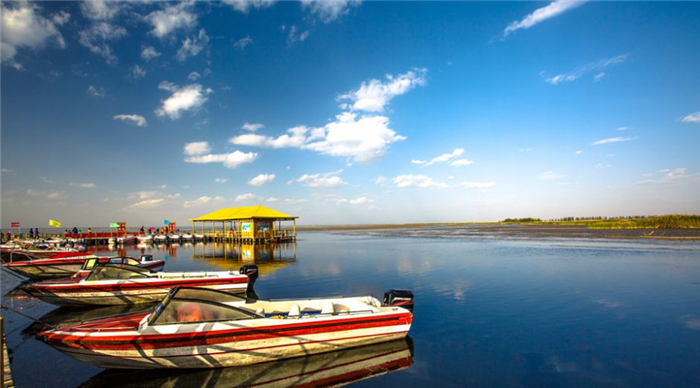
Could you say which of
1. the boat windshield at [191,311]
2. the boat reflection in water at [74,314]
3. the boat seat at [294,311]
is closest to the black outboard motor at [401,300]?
the boat seat at [294,311]

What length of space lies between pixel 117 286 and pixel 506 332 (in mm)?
14202

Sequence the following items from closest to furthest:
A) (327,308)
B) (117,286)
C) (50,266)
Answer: (327,308), (117,286), (50,266)

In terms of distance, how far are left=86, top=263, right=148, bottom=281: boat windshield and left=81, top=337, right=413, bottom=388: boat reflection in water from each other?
239 inches

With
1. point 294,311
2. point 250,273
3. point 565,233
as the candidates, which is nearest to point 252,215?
point 250,273

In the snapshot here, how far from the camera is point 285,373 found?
287 inches

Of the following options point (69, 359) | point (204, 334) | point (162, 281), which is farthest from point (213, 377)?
point (162, 281)

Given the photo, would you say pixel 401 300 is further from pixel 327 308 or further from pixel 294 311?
pixel 294 311

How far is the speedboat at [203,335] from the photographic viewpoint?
276 inches

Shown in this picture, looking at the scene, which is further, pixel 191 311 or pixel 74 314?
pixel 74 314

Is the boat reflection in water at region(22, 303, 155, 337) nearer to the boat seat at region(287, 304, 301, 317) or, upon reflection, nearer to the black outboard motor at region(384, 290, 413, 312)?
the boat seat at region(287, 304, 301, 317)

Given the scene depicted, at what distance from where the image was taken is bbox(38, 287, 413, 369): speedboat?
23.0 ft

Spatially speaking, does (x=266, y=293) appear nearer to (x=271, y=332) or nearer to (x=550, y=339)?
(x=271, y=332)

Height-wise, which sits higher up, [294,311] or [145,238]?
[145,238]

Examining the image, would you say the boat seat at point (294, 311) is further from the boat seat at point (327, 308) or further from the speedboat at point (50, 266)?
the speedboat at point (50, 266)
